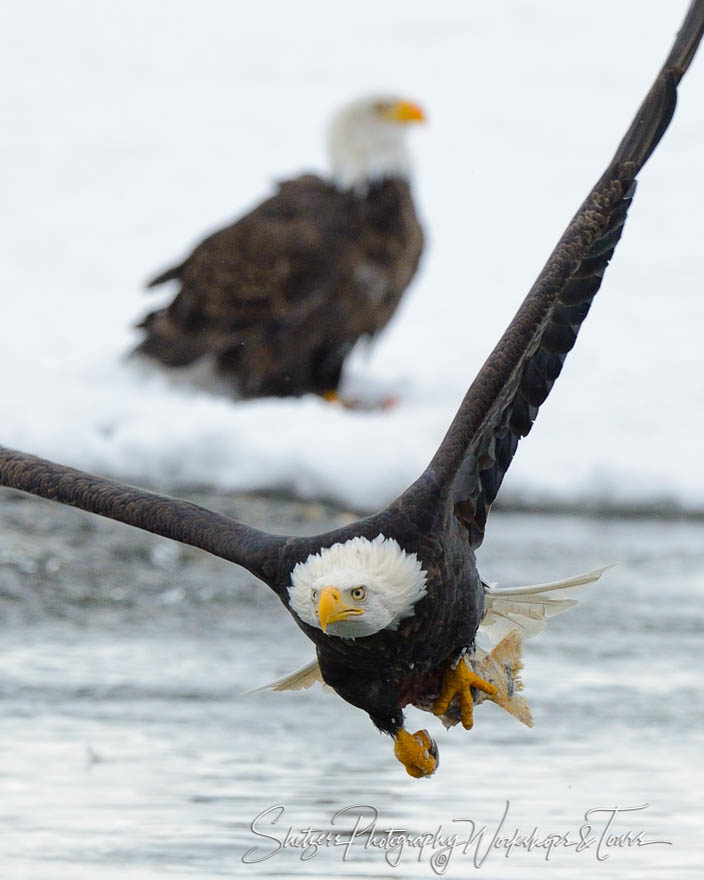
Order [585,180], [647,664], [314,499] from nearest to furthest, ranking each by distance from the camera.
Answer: [647,664], [314,499], [585,180]

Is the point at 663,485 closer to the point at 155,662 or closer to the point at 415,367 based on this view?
the point at 415,367

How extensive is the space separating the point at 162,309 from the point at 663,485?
3282 mm

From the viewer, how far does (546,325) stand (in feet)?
17.4

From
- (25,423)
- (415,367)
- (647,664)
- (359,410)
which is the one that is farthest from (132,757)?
(415,367)

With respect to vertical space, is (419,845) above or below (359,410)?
above

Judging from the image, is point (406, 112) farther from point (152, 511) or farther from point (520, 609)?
point (152, 511)

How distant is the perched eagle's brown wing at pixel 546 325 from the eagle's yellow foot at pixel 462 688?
0.35 meters

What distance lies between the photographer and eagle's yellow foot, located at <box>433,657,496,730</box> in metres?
5.16

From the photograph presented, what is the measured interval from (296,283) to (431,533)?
6253mm

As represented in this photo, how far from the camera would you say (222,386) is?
1131 centimetres

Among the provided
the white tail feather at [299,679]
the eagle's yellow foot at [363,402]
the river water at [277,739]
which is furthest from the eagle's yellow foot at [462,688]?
the eagle's yellow foot at [363,402]

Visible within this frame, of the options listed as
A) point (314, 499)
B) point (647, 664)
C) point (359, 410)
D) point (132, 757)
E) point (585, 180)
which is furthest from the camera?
point (585, 180)

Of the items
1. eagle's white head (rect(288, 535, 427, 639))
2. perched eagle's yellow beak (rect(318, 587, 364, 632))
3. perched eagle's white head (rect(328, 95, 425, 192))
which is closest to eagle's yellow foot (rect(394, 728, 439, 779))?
eagle's white head (rect(288, 535, 427, 639))

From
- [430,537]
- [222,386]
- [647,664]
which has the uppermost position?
[430,537]
